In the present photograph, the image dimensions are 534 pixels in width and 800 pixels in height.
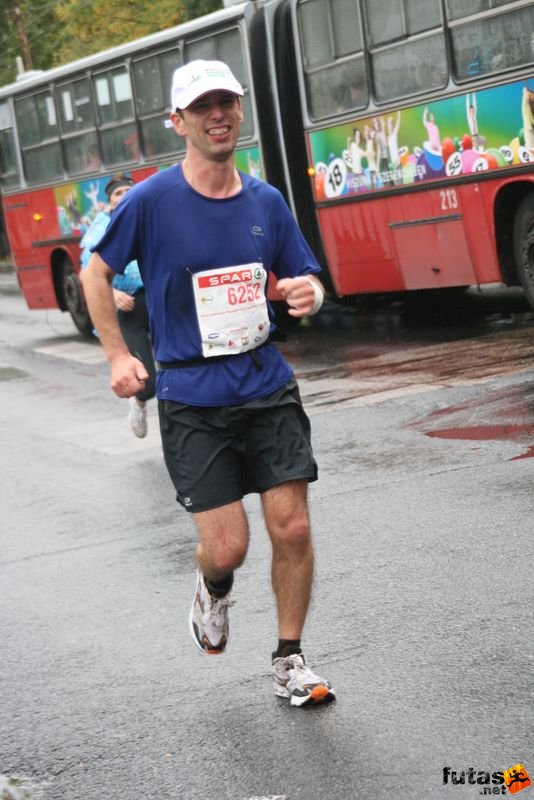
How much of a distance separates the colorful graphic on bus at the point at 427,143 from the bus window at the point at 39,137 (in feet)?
18.9

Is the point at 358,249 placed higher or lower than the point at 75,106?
lower

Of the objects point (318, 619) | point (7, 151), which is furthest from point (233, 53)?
point (318, 619)

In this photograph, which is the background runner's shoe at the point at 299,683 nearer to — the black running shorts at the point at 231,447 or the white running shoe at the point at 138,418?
the black running shorts at the point at 231,447

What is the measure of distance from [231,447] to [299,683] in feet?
2.54

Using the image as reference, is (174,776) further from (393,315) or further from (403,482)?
(393,315)

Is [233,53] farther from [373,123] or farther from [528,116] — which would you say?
[528,116]

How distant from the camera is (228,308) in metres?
4.86

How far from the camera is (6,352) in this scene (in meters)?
18.2

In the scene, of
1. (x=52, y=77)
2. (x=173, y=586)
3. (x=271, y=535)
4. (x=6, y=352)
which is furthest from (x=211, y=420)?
(x=52, y=77)

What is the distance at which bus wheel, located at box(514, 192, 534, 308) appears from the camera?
12.7 meters

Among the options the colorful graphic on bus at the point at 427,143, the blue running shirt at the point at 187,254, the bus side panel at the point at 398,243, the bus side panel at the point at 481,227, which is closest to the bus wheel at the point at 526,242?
the bus side panel at the point at 481,227

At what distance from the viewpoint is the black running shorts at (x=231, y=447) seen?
489cm

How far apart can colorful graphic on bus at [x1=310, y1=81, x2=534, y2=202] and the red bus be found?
1cm

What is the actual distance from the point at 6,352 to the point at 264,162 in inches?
169
